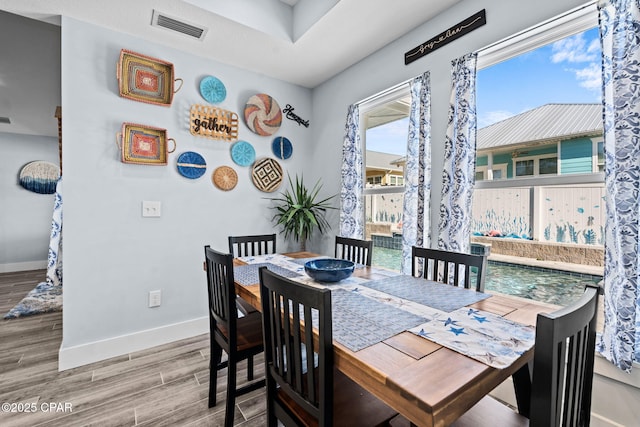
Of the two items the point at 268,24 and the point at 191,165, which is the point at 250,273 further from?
the point at 268,24

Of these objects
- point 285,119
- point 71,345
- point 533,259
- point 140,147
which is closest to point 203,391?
point 71,345

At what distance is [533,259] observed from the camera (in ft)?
6.23

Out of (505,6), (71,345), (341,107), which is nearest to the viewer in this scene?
(505,6)

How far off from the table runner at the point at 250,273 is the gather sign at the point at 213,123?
149 cm

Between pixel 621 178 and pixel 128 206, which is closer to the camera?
pixel 621 178

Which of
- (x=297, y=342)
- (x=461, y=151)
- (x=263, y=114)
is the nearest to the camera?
(x=297, y=342)

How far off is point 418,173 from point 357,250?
0.78 meters

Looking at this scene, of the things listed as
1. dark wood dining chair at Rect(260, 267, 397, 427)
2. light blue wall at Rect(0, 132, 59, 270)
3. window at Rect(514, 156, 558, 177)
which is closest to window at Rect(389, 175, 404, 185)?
window at Rect(514, 156, 558, 177)

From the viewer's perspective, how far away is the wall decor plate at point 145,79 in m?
2.34

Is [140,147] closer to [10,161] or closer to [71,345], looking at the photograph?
[71,345]

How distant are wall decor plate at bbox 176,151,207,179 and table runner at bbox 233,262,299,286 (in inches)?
47.9

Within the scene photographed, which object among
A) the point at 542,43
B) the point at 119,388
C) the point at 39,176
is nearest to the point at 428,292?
the point at 542,43

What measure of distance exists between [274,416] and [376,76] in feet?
8.97

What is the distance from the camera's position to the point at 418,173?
2.31 meters
